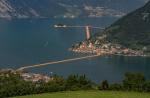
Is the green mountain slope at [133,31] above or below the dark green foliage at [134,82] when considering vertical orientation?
above

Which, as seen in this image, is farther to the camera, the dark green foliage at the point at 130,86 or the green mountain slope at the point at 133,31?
the green mountain slope at the point at 133,31

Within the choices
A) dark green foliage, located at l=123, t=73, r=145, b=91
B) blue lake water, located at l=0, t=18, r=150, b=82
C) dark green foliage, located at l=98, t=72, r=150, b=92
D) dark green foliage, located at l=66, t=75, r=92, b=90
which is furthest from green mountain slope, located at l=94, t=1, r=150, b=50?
dark green foliage, located at l=98, t=72, r=150, b=92

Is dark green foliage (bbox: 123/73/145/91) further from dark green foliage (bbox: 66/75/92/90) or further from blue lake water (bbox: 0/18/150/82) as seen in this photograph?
blue lake water (bbox: 0/18/150/82)

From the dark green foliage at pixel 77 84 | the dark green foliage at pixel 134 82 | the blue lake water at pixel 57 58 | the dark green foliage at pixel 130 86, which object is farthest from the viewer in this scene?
the blue lake water at pixel 57 58

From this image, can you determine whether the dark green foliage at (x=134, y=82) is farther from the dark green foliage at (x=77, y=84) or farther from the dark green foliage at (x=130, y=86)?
the dark green foliage at (x=77, y=84)

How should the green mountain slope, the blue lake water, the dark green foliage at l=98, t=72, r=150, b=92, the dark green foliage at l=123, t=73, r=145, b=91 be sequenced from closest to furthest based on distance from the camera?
the dark green foliage at l=98, t=72, r=150, b=92 → the dark green foliage at l=123, t=73, r=145, b=91 → the blue lake water → the green mountain slope

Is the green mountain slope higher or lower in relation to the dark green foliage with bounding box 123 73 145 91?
higher

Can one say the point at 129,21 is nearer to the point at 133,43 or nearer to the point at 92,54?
the point at 133,43

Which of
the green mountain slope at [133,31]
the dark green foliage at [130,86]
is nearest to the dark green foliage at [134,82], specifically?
the dark green foliage at [130,86]

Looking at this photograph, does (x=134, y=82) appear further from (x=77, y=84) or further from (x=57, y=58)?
(x=57, y=58)
